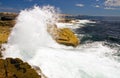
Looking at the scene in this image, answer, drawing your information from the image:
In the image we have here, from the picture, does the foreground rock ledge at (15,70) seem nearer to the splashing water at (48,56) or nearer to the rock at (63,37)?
the splashing water at (48,56)

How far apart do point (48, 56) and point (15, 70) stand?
7.06 metres

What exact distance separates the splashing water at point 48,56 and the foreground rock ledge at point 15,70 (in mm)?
2972

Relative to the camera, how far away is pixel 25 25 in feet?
95.3

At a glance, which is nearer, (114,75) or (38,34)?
(114,75)

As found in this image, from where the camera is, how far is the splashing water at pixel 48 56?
19.0 meters

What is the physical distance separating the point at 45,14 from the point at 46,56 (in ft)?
46.2

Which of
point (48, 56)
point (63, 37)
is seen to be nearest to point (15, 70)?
point (48, 56)

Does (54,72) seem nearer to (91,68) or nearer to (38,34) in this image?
(91,68)

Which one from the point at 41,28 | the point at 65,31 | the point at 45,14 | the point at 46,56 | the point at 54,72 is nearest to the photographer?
the point at 54,72

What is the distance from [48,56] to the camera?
21.8 m

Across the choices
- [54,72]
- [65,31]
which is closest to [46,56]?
[54,72]

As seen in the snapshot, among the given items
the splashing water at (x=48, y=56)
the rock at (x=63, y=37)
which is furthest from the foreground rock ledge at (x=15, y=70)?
the rock at (x=63, y=37)

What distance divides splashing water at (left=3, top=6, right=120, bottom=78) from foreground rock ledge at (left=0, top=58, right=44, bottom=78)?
9.75ft

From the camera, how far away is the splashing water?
Answer: 18953 mm
